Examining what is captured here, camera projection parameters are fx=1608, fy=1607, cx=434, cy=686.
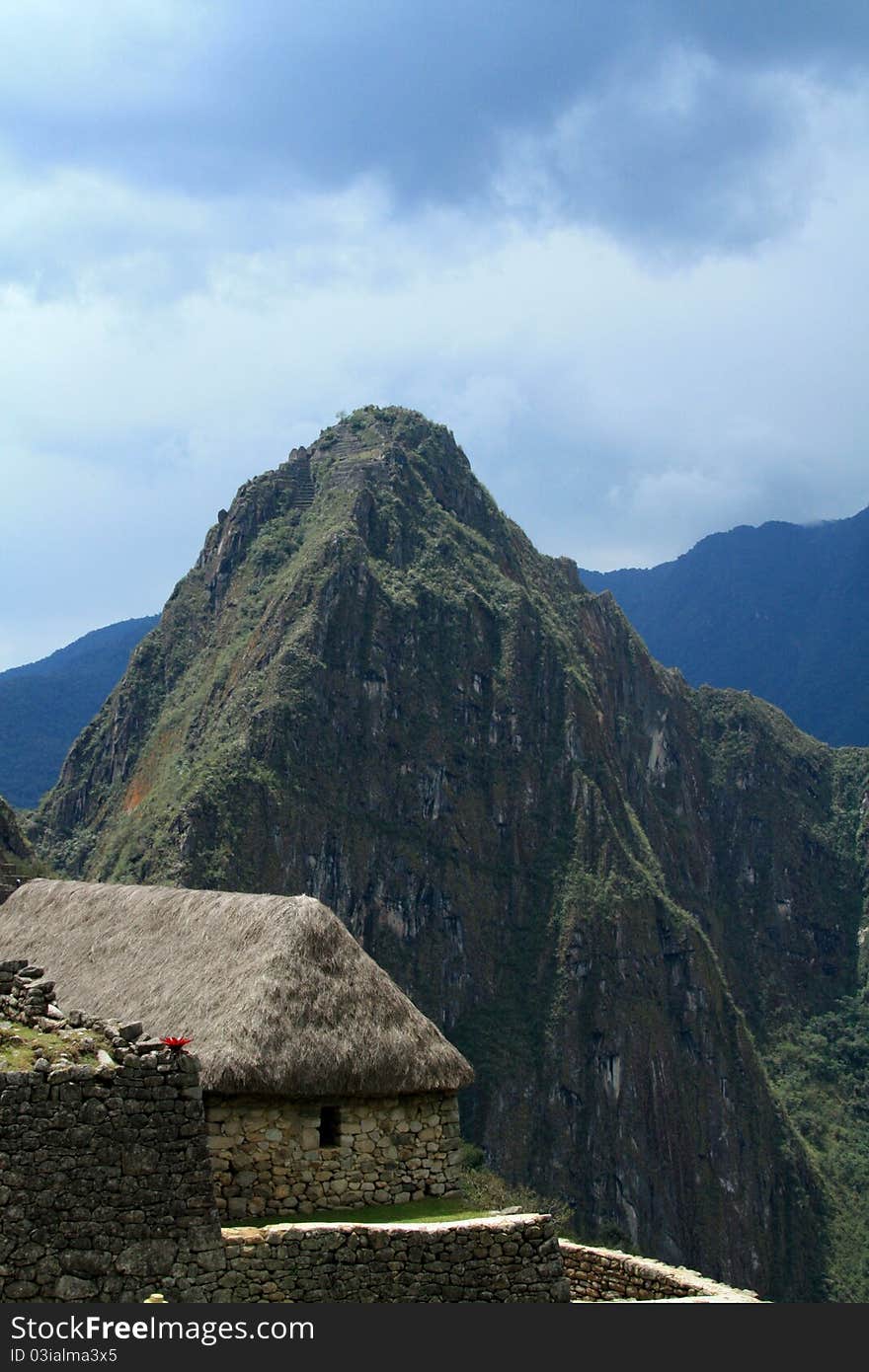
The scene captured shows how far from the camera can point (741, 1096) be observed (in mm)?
172000

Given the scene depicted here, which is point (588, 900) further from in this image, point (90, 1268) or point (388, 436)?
point (90, 1268)

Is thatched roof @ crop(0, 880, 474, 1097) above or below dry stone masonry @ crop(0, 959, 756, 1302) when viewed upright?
above

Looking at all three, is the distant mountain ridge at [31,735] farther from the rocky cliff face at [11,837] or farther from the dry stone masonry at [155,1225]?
the dry stone masonry at [155,1225]

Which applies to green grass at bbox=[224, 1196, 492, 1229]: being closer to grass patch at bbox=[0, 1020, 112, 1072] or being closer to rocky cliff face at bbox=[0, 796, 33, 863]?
grass patch at bbox=[0, 1020, 112, 1072]

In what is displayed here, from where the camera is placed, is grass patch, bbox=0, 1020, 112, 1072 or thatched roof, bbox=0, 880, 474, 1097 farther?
thatched roof, bbox=0, 880, 474, 1097

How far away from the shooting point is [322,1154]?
14.5m

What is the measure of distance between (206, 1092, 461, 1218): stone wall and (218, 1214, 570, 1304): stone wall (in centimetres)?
195

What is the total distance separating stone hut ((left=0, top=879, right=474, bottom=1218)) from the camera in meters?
14.3

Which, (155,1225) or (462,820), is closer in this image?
(155,1225)

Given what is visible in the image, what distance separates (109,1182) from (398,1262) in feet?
8.15

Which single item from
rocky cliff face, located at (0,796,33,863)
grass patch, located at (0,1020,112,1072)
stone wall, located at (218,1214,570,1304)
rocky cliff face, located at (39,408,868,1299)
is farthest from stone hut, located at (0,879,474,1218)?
rocky cliff face, located at (39,408,868,1299)

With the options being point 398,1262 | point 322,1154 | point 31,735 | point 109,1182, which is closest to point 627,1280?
point 322,1154

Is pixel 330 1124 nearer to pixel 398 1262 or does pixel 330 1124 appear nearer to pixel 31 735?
pixel 398 1262

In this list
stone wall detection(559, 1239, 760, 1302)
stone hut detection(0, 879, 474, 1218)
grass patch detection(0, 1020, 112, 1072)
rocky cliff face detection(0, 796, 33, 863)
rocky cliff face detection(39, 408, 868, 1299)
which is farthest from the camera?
rocky cliff face detection(39, 408, 868, 1299)
